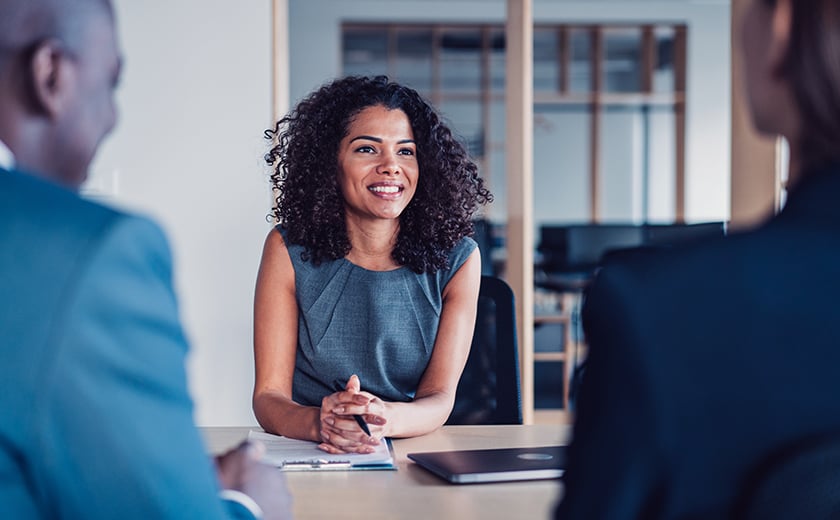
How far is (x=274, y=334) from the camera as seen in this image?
6.31 ft

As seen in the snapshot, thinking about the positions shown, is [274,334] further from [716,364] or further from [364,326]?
[716,364]

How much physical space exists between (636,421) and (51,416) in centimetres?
44

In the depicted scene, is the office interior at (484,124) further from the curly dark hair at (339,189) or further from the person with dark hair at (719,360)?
the person with dark hair at (719,360)

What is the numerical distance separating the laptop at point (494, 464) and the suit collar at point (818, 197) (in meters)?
0.68

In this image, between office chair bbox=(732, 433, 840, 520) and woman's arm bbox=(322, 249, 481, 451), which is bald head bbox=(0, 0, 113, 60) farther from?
woman's arm bbox=(322, 249, 481, 451)

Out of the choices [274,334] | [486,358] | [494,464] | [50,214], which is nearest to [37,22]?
[50,214]

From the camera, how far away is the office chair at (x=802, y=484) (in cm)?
58

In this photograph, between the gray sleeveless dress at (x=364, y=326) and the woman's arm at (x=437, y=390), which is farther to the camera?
the gray sleeveless dress at (x=364, y=326)

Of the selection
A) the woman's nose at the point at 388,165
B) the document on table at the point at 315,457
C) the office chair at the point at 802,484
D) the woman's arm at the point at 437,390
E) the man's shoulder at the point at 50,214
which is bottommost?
A: the document on table at the point at 315,457

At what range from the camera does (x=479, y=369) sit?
2.07 metres

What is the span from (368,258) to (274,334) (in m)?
0.33

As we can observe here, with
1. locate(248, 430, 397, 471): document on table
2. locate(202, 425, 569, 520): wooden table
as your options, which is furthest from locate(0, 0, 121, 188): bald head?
locate(248, 430, 397, 471): document on table

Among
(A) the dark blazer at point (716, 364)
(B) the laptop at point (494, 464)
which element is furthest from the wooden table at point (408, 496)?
(A) the dark blazer at point (716, 364)

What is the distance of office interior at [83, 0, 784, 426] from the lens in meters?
3.21
